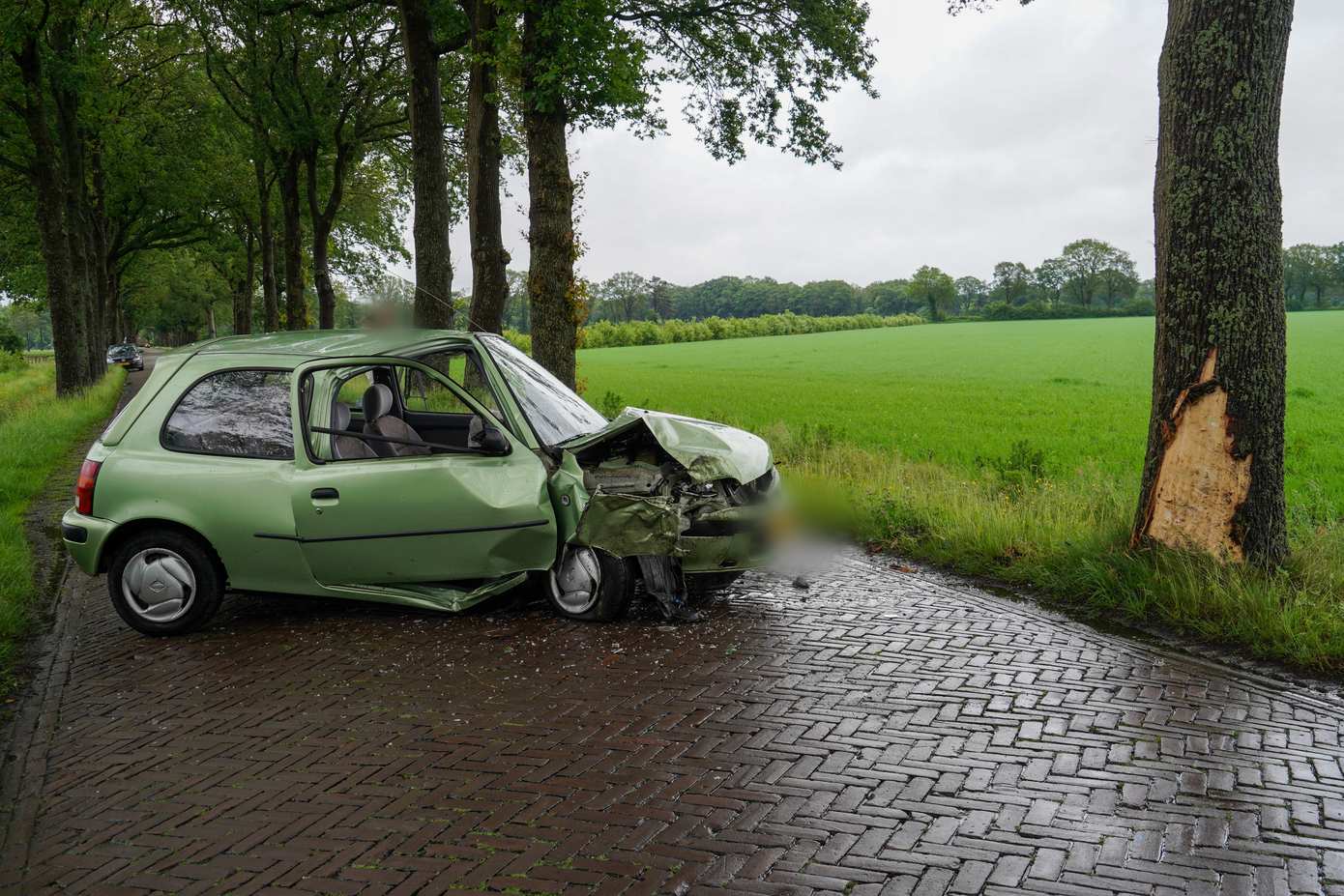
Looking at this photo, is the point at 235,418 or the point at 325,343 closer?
the point at 235,418

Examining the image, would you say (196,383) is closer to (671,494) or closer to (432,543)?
(432,543)

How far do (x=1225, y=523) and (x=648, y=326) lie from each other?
7983 cm

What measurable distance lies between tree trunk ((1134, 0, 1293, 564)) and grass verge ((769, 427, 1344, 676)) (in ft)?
1.06

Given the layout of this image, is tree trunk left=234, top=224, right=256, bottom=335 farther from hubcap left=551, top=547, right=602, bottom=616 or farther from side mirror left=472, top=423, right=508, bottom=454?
hubcap left=551, top=547, right=602, bottom=616

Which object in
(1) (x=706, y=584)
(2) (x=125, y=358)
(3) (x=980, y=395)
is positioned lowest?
(1) (x=706, y=584)

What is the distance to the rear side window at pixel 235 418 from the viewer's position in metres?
6.11

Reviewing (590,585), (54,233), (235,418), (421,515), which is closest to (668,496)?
(590,585)

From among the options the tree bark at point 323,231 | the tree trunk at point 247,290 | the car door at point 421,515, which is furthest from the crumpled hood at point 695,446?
the tree trunk at point 247,290

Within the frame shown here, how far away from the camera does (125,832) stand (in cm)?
Result: 377

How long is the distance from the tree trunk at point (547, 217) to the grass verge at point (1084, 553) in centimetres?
332

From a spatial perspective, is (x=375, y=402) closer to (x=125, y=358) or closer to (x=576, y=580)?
(x=576, y=580)

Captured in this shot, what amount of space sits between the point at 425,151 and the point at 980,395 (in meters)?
17.3

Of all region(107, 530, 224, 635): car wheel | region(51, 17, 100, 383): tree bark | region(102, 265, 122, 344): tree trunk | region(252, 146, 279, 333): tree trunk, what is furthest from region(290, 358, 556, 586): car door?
region(102, 265, 122, 344): tree trunk

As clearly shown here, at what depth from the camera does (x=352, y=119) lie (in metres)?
25.5
